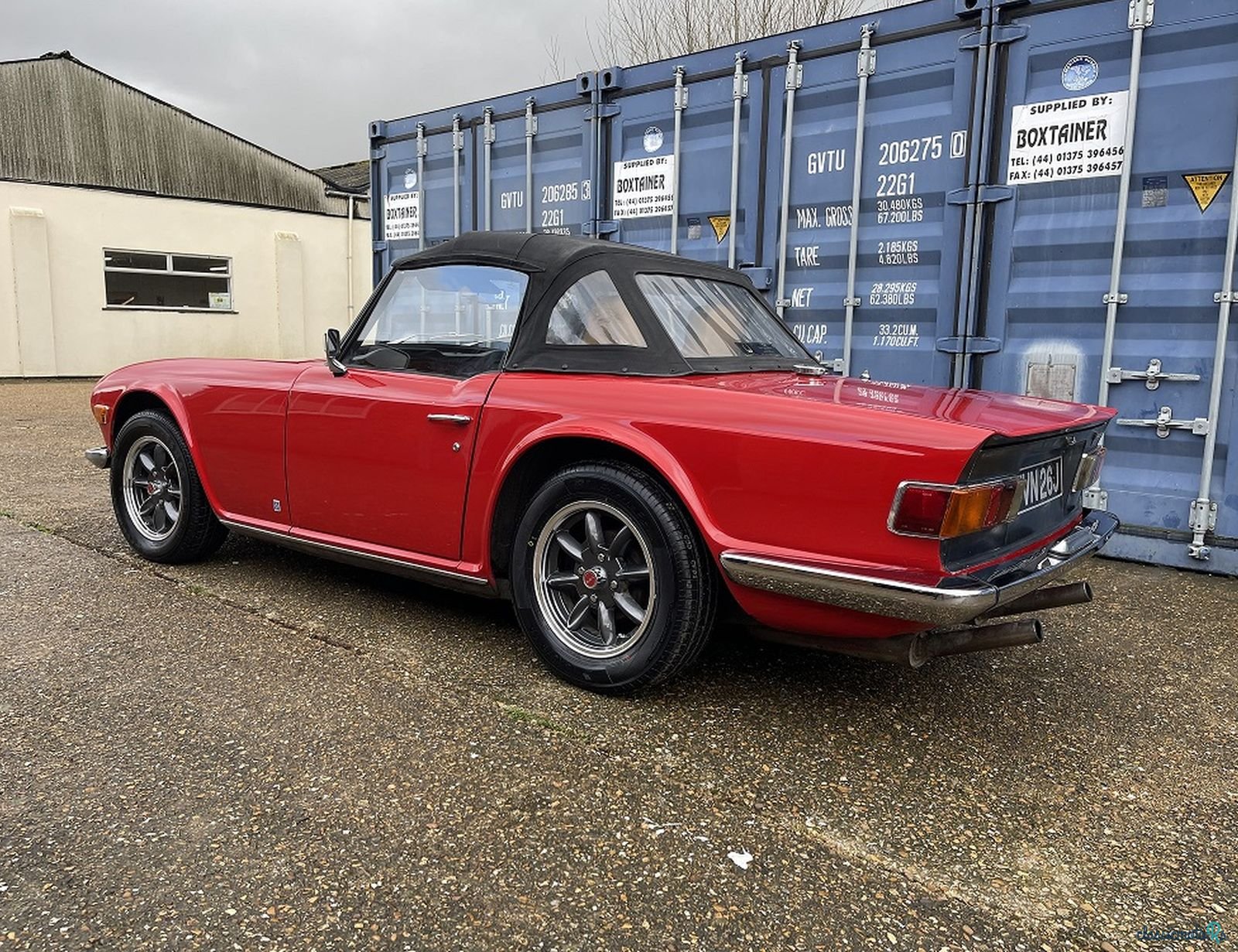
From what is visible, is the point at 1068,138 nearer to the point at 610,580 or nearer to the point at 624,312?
the point at 624,312

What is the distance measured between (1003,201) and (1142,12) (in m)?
1.02

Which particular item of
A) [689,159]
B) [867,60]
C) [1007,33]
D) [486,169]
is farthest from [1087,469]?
[486,169]

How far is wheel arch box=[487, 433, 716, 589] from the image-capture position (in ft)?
9.05

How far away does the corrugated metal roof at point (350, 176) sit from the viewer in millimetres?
23972

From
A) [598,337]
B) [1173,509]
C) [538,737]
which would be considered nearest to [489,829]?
[538,737]

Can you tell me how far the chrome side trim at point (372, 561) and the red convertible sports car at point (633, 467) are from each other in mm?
14

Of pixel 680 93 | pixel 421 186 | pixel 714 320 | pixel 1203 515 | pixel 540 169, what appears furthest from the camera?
pixel 421 186

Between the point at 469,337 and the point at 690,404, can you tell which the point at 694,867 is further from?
the point at 469,337

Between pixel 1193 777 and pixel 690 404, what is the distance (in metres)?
1.77

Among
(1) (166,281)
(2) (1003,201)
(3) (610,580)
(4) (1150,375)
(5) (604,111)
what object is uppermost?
(5) (604,111)

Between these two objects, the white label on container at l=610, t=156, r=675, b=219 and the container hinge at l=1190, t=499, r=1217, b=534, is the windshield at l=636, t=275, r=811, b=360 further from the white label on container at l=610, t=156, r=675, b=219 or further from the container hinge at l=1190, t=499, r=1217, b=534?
the white label on container at l=610, t=156, r=675, b=219

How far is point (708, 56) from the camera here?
5891 mm

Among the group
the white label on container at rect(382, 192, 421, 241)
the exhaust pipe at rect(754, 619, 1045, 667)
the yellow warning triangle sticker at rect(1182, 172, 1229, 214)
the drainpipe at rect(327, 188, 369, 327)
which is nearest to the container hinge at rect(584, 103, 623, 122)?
the white label on container at rect(382, 192, 421, 241)

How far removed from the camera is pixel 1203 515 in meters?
4.59
